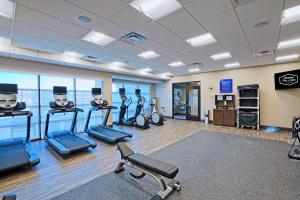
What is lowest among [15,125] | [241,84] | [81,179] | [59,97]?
[81,179]

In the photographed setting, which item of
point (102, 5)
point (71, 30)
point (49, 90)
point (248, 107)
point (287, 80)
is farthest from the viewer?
point (248, 107)

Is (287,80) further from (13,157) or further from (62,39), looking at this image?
(13,157)

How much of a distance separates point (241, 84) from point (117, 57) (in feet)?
20.5

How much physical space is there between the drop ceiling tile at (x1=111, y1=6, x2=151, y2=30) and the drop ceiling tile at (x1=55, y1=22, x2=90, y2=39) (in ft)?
3.02

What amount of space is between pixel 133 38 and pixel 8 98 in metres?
3.56

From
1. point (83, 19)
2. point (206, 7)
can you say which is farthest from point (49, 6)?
point (206, 7)

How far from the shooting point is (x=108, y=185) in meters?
2.53

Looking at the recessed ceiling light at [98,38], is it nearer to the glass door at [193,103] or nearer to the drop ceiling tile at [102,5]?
the drop ceiling tile at [102,5]

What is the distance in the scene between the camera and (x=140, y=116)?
7082 millimetres

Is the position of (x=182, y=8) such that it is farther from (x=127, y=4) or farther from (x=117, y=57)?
(x=117, y=57)

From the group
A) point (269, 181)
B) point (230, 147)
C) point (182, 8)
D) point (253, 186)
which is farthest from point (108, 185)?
point (230, 147)

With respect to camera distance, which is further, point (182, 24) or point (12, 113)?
point (12, 113)

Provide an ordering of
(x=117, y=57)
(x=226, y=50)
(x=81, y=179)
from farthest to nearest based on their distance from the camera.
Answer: (x=117, y=57), (x=226, y=50), (x=81, y=179)

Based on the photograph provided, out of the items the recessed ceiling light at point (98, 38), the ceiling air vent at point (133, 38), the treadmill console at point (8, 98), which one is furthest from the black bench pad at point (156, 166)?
the treadmill console at point (8, 98)
